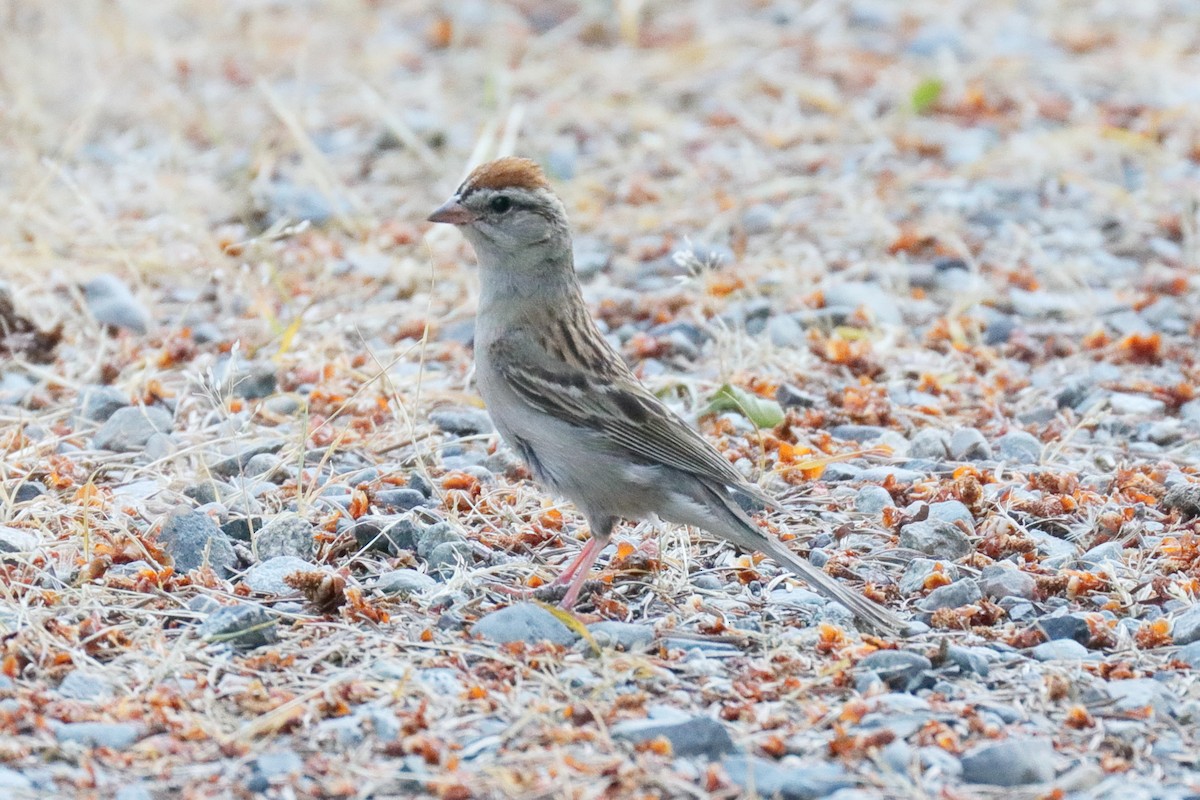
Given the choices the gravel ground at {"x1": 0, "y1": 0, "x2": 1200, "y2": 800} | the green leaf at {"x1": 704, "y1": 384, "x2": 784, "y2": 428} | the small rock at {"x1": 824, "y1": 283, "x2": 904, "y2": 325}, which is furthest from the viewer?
the small rock at {"x1": 824, "y1": 283, "x2": 904, "y2": 325}

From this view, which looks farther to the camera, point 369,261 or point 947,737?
point 369,261

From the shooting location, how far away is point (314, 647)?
4531mm

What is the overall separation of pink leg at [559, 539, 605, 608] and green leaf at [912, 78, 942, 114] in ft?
18.6

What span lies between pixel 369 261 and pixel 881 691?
14.5ft

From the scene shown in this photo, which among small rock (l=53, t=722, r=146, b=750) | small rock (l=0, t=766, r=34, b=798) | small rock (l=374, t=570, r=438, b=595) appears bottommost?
small rock (l=0, t=766, r=34, b=798)

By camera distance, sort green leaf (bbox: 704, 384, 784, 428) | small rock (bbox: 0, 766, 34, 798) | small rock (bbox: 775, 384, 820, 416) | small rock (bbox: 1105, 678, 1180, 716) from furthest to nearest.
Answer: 1. small rock (bbox: 775, 384, 820, 416)
2. green leaf (bbox: 704, 384, 784, 428)
3. small rock (bbox: 1105, 678, 1180, 716)
4. small rock (bbox: 0, 766, 34, 798)

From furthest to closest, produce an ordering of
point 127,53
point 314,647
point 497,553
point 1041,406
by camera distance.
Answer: point 127,53, point 1041,406, point 497,553, point 314,647

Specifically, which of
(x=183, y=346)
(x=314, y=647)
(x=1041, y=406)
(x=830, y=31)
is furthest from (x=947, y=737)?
(x=830, y=31)

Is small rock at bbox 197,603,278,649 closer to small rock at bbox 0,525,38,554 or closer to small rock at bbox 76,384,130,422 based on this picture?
small rock at bbox 0,525,38,554

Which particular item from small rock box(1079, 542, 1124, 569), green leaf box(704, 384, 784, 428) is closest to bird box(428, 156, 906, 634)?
green leaf box(704, 384, 784, 428)

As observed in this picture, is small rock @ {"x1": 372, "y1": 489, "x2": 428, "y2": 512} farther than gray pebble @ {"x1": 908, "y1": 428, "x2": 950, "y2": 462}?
No

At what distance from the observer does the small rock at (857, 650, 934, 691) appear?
4.43 m

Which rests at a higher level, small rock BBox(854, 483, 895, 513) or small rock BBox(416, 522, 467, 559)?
small rock BBox(854, 483, 895, 513)

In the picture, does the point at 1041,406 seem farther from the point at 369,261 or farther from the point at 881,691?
the point at 369,261
